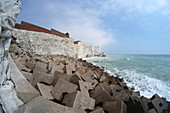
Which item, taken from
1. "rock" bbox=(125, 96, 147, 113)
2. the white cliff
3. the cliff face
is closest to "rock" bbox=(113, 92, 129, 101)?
"rock" bbox=(125, 96, 147, 113)

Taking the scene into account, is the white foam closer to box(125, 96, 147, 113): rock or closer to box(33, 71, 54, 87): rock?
box(125, 96, 147, 113): rock

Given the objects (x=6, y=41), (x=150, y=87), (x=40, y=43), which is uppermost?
(x=40, y=43)

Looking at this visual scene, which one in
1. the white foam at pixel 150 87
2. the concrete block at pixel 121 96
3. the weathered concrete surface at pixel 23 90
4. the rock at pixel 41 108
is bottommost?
the white foam at pixel 150 87

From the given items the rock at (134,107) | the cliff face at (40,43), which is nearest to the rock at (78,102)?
the rock at (134,107)

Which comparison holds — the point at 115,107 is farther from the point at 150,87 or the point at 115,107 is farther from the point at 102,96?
the point at 150,87

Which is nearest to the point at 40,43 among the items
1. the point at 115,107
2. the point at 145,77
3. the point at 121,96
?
the point at 145,77

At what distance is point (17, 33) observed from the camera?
29.6 ft

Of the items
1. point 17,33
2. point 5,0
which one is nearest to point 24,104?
point 5,0

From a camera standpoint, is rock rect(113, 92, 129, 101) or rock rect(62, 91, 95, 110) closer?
rock rect(62, 91, 95, 110)

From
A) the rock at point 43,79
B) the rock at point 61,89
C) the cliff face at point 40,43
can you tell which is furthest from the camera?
the cliff face at point 40,43

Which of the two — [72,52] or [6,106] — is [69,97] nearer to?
[6,106]

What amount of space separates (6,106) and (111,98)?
156 centimetres

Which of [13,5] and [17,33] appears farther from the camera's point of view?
[17,33]

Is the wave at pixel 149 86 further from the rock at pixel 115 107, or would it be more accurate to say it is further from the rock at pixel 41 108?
the rock at pixel 41 108
